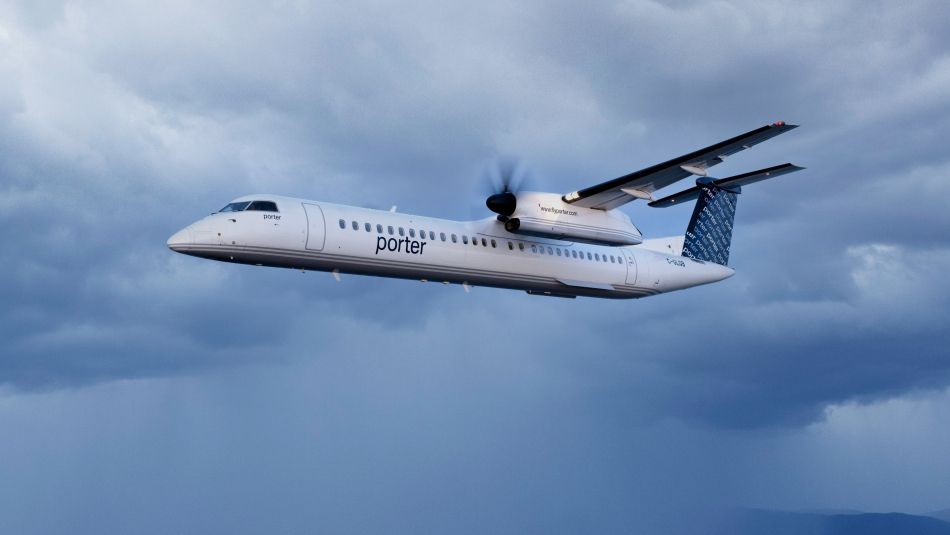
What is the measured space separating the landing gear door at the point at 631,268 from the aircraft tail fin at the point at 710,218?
259 centimetres

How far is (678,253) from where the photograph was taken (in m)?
40.5

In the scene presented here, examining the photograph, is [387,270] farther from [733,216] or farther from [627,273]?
[733,216]

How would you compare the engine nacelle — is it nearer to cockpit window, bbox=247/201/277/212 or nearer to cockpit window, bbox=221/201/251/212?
cockpit window, bbox=247/201/277/212

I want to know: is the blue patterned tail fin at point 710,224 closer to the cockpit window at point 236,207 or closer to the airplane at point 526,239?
the airplane at point 526,239

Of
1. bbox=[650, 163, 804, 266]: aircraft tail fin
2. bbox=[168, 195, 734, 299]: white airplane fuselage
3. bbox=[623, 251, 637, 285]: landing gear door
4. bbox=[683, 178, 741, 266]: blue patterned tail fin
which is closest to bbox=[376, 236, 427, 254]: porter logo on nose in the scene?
bbox=[168, 195, 734, 299]: white airplane fuselage

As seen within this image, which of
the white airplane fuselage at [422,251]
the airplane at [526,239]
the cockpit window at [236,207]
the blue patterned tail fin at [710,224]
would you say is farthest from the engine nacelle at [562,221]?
the cockpit window at [236,207]

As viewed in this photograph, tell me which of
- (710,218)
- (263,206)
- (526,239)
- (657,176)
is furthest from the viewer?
(710,218)

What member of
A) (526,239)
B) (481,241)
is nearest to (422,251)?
(481,241)

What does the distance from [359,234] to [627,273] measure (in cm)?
1218

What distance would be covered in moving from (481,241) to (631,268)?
7548 mm

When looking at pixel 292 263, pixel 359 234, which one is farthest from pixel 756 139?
pixel 292 263

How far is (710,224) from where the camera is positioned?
4075cm

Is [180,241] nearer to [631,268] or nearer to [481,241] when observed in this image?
[481,241]

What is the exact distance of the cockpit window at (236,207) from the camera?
1132 inches
